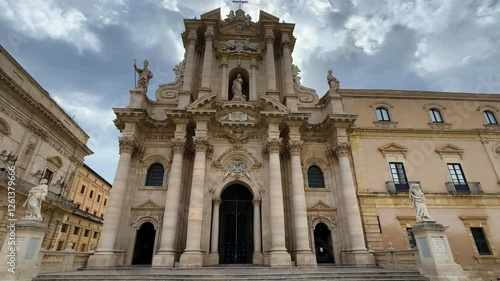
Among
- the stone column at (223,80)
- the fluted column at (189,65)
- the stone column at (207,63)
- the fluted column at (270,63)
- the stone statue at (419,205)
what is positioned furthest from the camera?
the stone column at (223,80)

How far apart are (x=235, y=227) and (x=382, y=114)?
1439 cm

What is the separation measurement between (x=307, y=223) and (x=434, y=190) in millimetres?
9664

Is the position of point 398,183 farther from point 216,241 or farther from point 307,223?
point 216,241

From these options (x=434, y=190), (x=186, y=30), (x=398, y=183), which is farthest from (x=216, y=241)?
(x=186, y=30)

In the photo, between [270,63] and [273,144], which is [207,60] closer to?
[270,63]

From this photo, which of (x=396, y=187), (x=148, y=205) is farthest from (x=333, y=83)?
(x=148, y=205)

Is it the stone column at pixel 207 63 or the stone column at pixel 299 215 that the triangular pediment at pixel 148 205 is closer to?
the stone column at pixel 207 63

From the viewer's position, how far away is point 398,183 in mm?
18219

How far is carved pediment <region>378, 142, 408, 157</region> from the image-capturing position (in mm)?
19078

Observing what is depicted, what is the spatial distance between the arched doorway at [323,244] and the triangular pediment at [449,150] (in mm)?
10611

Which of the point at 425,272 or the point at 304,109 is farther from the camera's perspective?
the point at 304,109

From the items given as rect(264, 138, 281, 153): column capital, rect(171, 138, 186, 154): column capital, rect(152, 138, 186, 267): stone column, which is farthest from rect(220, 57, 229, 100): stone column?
rect(264, 138, 281, 153): column capital

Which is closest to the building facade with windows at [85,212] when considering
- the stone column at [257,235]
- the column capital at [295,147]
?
the stone column at [257,235]

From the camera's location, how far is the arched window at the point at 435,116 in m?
20.8
